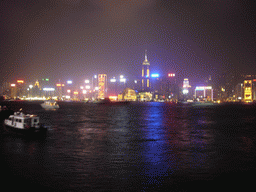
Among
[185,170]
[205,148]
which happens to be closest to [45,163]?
[185,170]

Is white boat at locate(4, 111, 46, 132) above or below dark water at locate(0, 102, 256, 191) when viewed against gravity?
above

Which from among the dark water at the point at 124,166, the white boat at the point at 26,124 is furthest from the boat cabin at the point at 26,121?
the dark water at the point at 124,166

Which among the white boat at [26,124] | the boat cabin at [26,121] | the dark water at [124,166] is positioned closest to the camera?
the dark water at [124,166]

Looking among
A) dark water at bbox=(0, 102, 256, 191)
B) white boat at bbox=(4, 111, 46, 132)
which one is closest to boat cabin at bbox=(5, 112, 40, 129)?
white boat at bbox=(4, 111, 46, 132)

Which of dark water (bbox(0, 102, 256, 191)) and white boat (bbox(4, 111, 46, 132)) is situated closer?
dark water (bbox(0, 102, 256, 191))

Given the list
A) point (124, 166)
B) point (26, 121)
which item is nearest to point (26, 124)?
point (26, 121)

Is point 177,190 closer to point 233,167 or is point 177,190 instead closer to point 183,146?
point 233,167

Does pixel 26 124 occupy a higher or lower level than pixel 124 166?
higher

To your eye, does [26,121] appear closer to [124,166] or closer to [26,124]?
[26,124]

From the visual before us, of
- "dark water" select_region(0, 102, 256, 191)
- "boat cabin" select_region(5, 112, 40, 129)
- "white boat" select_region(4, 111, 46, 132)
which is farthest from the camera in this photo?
"boat cabin" select_region(5, 112, 40, 129)

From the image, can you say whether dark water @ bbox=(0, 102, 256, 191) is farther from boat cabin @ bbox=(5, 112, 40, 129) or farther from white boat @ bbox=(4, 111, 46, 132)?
boat cabin @ bbox=(5, 112, 40, 129)

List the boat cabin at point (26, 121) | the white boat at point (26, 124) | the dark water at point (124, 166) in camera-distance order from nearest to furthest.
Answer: the dark water at point (124, 166) → the white boat at point (26, 124) → the boat cabin at point (26, 121)

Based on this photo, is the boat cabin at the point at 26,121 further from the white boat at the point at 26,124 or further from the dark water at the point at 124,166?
the dark water at the point at 124,166
